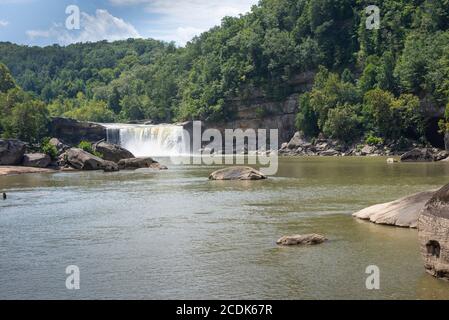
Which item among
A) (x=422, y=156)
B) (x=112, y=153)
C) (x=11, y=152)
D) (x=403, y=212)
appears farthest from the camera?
(x=112, y=153)

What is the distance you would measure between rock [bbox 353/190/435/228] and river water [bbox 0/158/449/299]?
57cm

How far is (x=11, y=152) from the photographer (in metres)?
69.3

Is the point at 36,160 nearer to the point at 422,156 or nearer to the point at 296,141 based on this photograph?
the point at 422,156

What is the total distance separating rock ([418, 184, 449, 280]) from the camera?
53.7 feet

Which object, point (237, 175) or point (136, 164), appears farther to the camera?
point (136, 164)

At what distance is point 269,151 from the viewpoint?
119000 mm

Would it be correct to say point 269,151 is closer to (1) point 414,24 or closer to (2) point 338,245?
(1) point 414,24

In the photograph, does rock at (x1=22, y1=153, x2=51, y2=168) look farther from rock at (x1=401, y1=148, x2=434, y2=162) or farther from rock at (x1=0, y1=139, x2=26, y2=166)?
rock at (x1=401, y1=148, x2=434, y2=162)

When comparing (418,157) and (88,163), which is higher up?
(418,157)

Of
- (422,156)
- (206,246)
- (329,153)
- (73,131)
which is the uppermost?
(73,131)

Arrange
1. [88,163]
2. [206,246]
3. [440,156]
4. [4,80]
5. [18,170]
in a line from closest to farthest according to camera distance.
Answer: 1. [206,246]
2. [18,170]
3. [88,163]
4. [440,156]
5. [4,80]

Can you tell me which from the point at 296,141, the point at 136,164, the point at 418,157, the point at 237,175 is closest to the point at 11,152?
the point at 136,164

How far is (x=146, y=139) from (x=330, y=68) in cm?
4058
